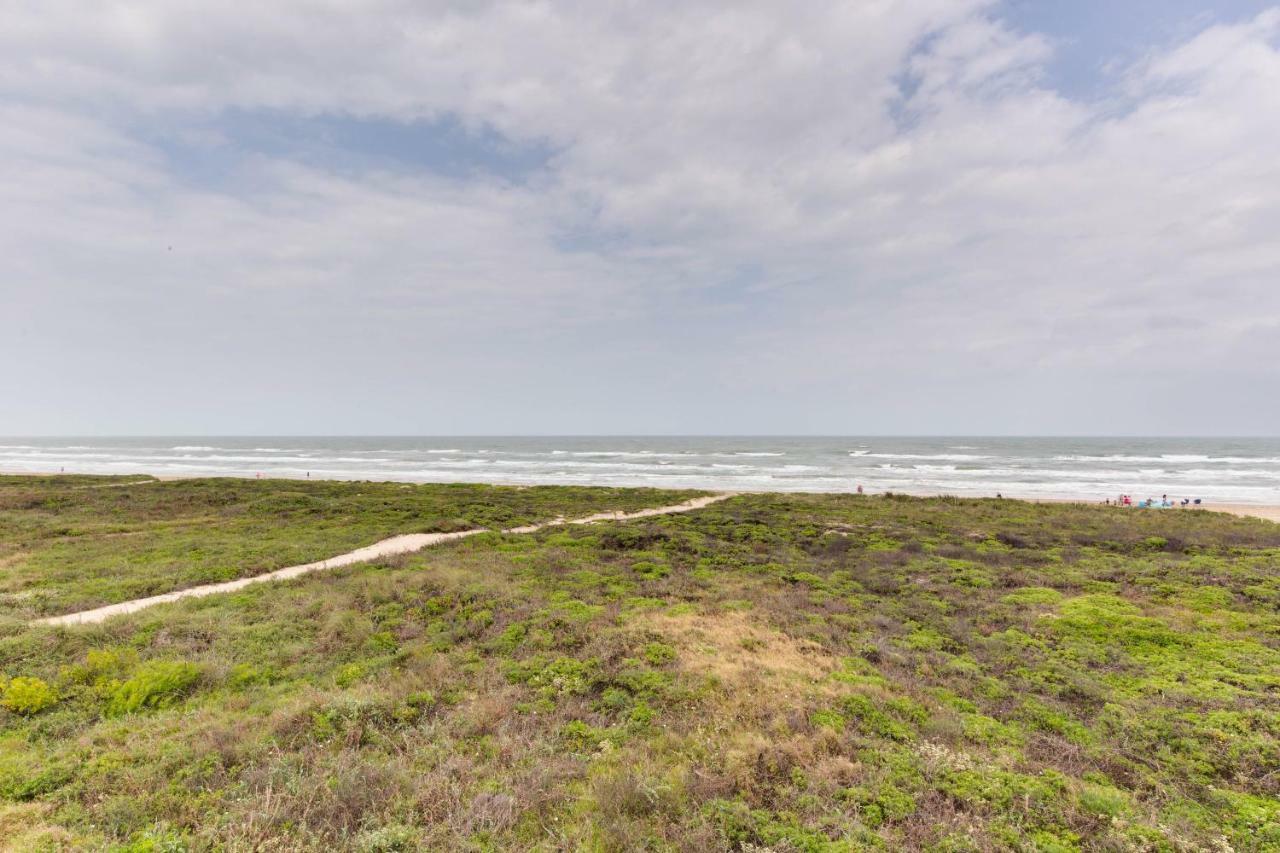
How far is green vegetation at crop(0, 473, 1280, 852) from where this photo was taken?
5.38m

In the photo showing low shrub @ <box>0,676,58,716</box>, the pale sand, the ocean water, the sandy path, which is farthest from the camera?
the ocean water

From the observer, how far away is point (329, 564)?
17859 mm

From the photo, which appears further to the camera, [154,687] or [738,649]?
[738,649]

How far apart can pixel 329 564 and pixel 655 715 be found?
14.7 metres

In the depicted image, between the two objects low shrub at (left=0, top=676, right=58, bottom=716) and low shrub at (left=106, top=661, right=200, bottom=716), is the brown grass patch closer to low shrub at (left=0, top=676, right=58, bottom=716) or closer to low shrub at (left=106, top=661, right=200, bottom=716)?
low shrub at (left=106, top=661, right=200, bottom=716)

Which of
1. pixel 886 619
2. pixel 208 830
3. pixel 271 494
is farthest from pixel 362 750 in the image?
pixel 271 494

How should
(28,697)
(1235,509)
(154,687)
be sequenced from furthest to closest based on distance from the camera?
(1235,509), (154,687), (28,697)

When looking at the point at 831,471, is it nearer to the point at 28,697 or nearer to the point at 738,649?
the point at 738,649

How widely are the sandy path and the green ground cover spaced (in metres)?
0.55

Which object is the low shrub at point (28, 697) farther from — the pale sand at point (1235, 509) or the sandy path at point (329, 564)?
the pale sand at point (1235, 509)

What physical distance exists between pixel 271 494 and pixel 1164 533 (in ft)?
174

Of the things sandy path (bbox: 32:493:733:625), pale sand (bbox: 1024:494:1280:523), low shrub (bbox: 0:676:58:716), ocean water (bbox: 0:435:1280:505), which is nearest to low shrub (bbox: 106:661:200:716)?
low shrub (bbox: 0:676:58:716)

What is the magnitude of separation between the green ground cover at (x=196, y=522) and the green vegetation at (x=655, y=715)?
1638 millimetres

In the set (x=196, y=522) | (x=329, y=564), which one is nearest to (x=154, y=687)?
(x=329, y=564)
